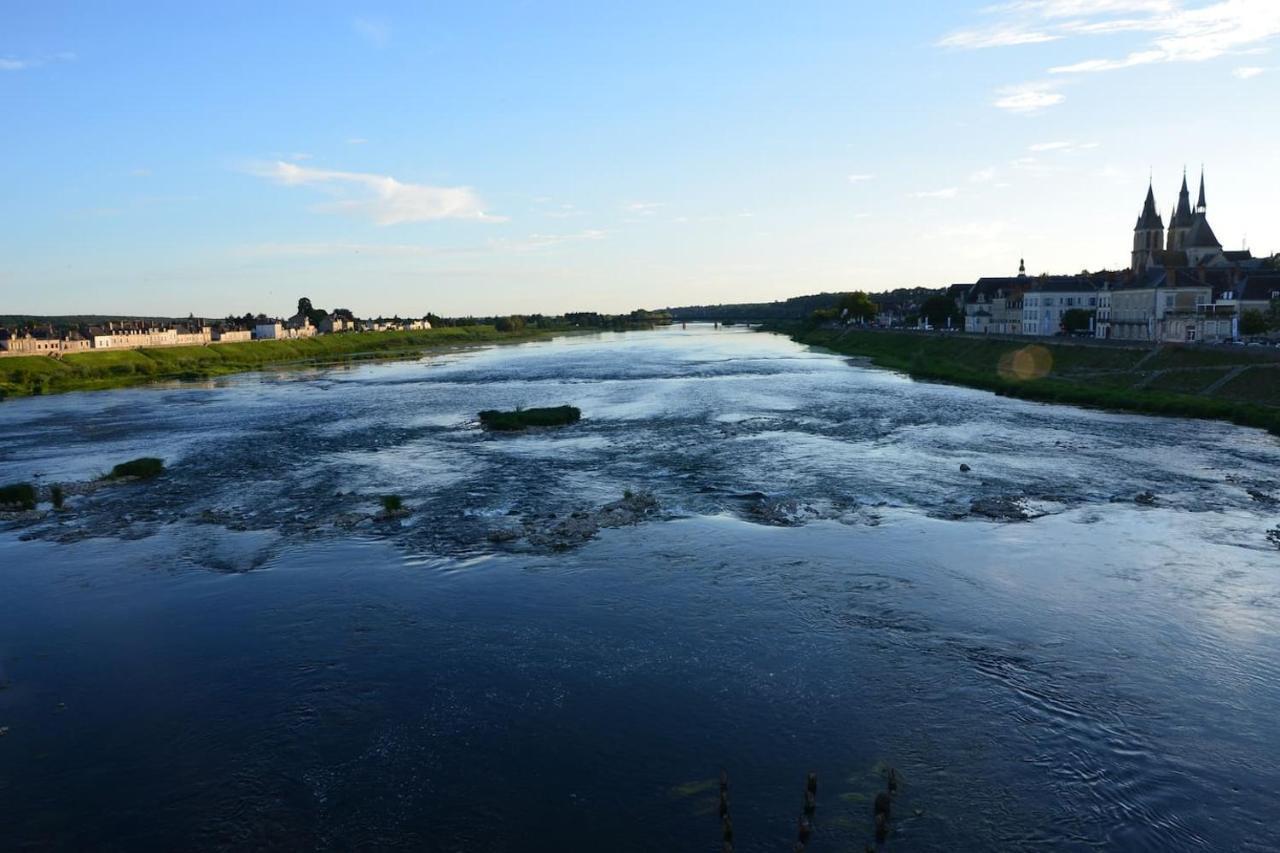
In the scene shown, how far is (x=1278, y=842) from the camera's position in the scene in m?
11.5

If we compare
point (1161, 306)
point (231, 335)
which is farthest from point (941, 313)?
point (231, 335)

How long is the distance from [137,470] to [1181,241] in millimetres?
115190

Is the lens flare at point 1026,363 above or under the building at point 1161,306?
under

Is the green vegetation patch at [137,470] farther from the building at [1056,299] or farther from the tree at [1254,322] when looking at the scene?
the building at [1056,299]

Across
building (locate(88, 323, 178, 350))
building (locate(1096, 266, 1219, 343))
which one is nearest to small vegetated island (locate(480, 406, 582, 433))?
building (locate(1096, 266, 1219, 343))

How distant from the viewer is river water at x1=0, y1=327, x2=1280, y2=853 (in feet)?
40.8

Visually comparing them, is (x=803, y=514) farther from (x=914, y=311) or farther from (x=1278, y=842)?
(x=914, y=311)

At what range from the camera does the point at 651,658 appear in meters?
17.2

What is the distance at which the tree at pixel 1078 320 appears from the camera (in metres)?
92.7

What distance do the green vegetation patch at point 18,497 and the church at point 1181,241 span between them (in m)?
98.5

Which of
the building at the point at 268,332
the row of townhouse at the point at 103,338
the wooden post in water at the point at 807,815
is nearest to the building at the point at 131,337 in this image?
the row of townhouse at the point at 103,338

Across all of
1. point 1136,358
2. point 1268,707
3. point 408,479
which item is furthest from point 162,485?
point 1136,358

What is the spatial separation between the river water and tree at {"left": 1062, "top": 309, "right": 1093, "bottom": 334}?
61.5 meters

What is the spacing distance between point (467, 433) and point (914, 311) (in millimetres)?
143333
